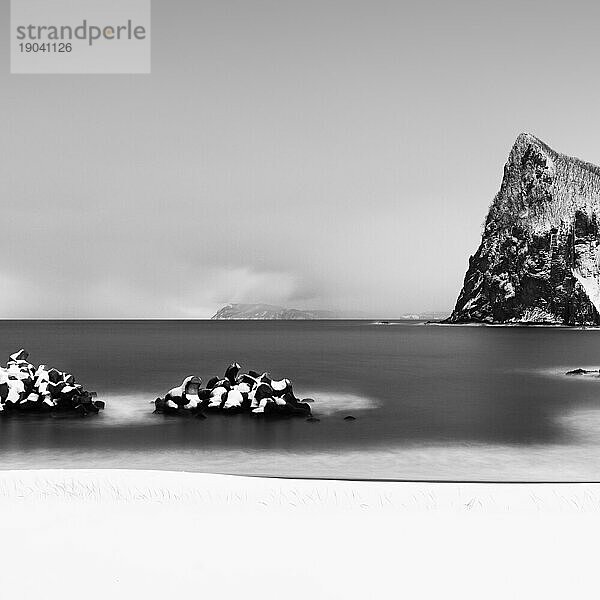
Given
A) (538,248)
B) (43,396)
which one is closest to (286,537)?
(43,396)

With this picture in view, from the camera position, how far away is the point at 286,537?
2.16 m

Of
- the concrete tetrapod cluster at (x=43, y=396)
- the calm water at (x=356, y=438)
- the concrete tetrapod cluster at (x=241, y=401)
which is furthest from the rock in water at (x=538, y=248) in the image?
the concrete tetrapod cluster at (x=43, y=396)

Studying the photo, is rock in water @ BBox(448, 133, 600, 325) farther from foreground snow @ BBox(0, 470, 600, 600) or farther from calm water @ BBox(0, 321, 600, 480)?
foreground snow @ BBox(0, 470, 600, 600)

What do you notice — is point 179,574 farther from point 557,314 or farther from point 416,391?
point 557,314

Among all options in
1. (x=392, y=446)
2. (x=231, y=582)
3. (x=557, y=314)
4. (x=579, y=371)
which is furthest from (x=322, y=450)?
(x=557, y=314)

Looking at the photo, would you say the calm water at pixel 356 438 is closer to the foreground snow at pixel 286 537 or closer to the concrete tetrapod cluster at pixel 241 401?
the concrete tetrapod cluster at pixel 241 401

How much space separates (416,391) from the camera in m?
12.6

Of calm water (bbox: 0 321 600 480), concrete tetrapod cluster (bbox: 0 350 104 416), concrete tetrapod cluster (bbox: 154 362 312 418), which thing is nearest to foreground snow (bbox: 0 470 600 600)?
calm water (bbox: 0 321 600 480)

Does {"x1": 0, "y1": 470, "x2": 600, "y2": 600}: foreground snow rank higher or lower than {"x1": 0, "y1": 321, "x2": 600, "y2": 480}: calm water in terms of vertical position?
higher

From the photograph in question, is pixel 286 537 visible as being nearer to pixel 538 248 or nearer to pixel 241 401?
pixel 241 401

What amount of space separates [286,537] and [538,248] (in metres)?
82.2

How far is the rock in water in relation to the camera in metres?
75.5

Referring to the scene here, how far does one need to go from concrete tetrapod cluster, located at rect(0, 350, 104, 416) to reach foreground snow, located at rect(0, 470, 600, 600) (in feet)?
20.6

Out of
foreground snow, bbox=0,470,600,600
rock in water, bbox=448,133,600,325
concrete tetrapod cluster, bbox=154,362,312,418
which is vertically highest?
rock in water, bbox=448,133,600,325
